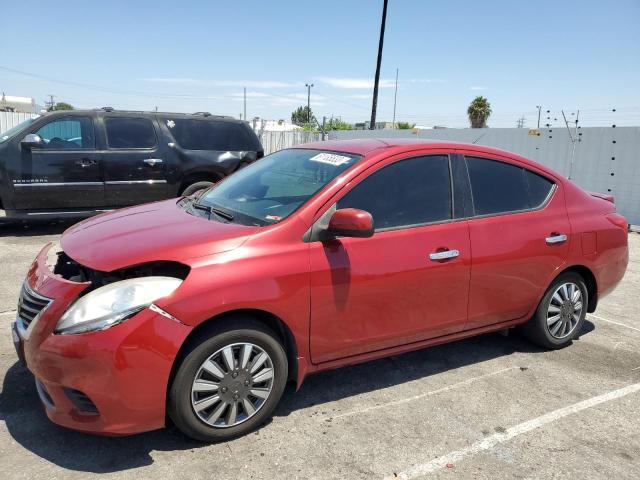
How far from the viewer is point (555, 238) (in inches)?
163

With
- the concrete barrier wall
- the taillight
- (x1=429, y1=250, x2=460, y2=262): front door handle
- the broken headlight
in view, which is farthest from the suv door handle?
the concrete barrier wall

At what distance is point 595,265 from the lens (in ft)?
14.7

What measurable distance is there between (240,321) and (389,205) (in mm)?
1256

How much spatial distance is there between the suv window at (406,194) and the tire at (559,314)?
1.34 meters

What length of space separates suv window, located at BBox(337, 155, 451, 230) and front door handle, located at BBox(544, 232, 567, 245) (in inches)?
38.7

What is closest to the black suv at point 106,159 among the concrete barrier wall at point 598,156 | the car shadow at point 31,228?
the car shadow at point 31,228

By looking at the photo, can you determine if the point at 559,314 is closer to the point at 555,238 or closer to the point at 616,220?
the point at 555,238

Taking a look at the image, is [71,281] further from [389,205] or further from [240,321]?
[389,205]

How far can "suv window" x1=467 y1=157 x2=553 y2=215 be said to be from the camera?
3.89 metres

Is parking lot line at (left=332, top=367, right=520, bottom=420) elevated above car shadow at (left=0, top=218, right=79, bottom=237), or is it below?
below

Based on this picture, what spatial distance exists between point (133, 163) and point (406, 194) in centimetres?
606

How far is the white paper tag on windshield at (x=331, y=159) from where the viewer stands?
11.5ft

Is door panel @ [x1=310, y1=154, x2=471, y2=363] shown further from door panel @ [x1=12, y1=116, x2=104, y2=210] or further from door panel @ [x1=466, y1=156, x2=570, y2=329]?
door panel @ [x1=12, y1=116, x2=104, y2=210]

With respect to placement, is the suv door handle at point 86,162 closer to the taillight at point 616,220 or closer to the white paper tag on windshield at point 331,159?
the white paper tag on windshield at point 331,159
